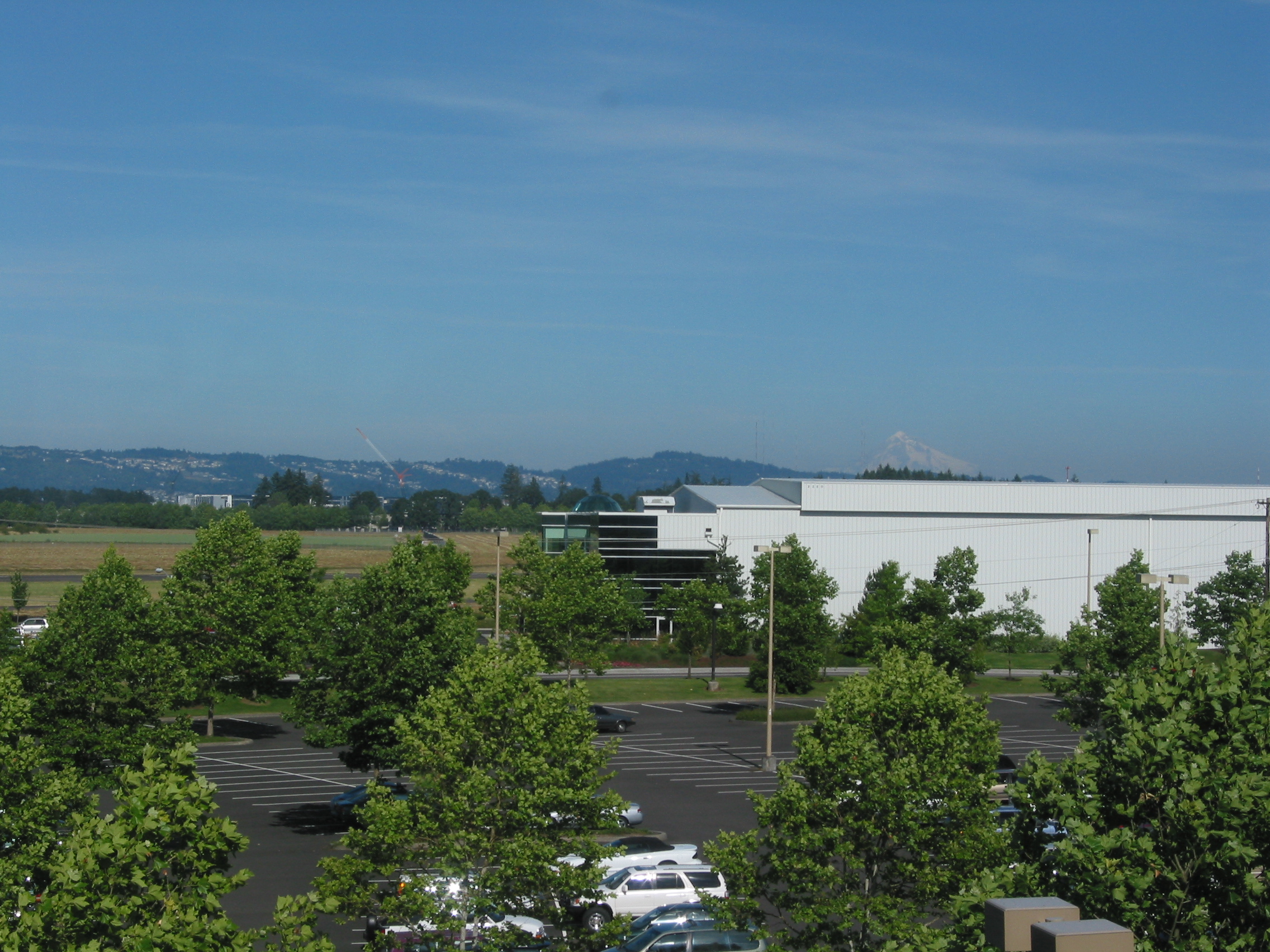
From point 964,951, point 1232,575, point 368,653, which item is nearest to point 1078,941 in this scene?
point 964,951

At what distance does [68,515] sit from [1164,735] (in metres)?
204

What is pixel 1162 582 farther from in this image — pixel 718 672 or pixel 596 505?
pixel 596 505

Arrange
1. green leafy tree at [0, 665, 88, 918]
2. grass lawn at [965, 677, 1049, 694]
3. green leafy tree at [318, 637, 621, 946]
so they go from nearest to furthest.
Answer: green leafy tree at [0, 665, 88, 918] < green leafy tree at [318, 637, 621, 946] < grass lawn at [965, 677, 1049, 694]

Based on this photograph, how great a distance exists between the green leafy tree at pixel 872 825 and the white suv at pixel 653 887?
691 cm

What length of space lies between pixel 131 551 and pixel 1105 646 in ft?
391

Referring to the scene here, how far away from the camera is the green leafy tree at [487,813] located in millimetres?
17703

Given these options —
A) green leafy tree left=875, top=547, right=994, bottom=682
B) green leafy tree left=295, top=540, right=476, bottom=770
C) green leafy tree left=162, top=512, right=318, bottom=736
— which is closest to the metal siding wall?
green leafy tree left=875, top=547, right=994, bottom=682

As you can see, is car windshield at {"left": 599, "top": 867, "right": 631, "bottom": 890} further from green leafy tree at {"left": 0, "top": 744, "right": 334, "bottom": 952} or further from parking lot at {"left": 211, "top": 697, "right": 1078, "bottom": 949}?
green leafy tree at {"left": 0, "top": 744, "right": 334, "bottom": 952}

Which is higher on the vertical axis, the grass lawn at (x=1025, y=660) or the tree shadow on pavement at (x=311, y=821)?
the tree shadow on pavement at (x=311, y=821)

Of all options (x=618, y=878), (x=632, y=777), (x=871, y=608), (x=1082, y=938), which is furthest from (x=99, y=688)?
(x=871, y=608)

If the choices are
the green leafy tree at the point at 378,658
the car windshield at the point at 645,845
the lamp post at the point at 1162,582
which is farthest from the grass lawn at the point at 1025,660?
the green leafy tree at the point at 378,658

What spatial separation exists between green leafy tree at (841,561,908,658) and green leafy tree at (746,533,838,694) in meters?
13.9

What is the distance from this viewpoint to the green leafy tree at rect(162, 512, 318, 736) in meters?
45.2

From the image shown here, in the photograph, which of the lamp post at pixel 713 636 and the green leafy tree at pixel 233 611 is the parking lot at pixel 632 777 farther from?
the lamp post at pixel 713 636
